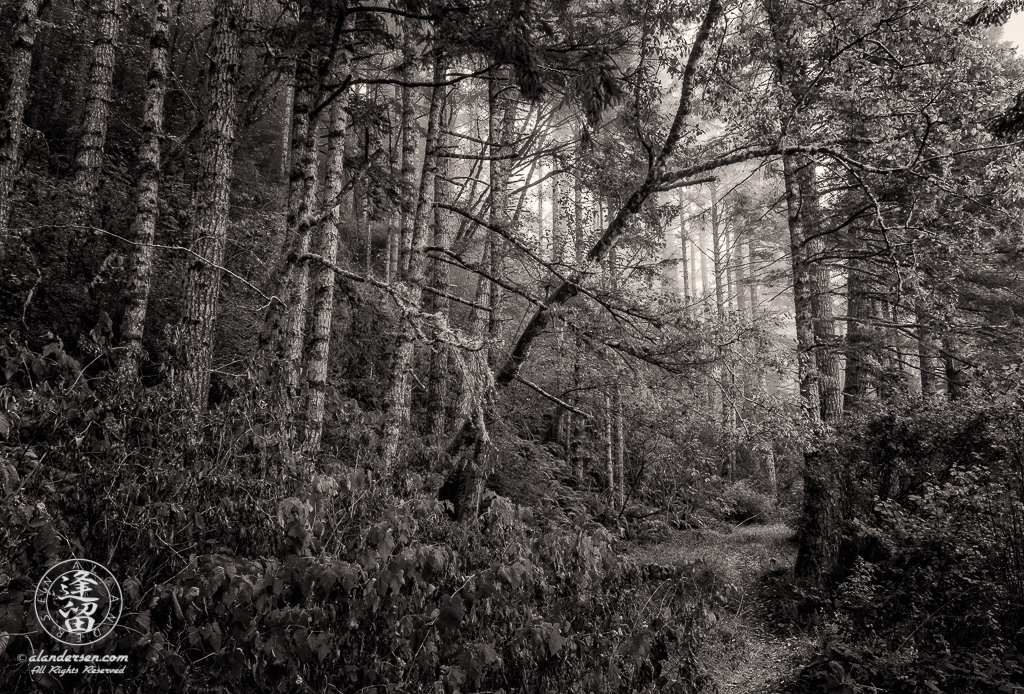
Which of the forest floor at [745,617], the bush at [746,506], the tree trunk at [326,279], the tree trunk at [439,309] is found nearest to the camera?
the forest floor at [745,617]

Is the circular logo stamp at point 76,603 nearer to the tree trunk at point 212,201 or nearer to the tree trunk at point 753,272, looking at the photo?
the tree trunk at point 212,201

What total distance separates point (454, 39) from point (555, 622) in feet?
17.1

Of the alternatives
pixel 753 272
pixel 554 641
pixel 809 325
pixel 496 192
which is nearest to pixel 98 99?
pixel 496 192

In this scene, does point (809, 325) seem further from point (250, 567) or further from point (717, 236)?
point (717, 236)

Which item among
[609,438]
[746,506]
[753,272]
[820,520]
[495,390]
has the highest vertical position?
[753,272]

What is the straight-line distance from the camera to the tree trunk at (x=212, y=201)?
5617 mm

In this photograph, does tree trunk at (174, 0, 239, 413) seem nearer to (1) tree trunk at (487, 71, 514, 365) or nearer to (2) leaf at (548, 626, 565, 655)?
(1) tree trunk at (487, 71, 514, 365)

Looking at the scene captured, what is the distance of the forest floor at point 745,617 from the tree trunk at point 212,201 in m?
6.13

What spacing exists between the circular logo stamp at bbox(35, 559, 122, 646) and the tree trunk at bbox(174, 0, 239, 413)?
2.82 m

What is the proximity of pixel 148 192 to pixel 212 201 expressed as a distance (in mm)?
2762

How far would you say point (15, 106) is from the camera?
7777 mm

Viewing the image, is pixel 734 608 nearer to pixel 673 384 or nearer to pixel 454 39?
pixel 673 384

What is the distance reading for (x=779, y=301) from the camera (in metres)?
31.5

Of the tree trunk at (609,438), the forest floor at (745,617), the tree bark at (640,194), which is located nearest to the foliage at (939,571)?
the forest floor at (745,617)
